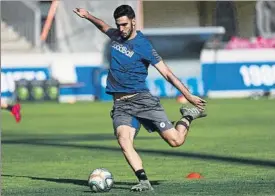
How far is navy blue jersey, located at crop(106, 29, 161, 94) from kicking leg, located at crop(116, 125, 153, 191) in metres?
0.47

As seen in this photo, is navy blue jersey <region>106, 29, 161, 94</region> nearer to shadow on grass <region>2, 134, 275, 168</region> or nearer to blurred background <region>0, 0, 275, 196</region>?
shadow on grass <region>2, 134, 275, 168</region>

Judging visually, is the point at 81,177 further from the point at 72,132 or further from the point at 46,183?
the point at 72,132

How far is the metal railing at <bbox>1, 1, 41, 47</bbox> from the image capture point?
3819 cm

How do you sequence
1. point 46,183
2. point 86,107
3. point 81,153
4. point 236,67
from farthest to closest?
point 236,67, point 86,107, point 81,153, point 46,183

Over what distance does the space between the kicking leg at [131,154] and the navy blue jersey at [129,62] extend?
47cm

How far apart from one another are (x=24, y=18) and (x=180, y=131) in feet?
88.6

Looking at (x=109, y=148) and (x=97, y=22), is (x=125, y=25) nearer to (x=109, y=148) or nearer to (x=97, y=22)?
(x=97, y=22)

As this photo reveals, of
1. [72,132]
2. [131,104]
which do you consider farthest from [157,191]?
[72,132]

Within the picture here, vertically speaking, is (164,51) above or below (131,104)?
below

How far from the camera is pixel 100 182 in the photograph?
37.1 feet

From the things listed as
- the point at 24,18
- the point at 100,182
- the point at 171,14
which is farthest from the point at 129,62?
the point at 171,14

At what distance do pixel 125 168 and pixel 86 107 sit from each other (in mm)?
17404

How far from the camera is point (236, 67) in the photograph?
36344 mm

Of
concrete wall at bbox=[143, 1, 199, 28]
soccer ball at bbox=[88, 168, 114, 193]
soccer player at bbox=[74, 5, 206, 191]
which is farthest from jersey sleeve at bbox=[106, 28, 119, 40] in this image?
concrete wall at bbox=[143, 1, 199, 28]
